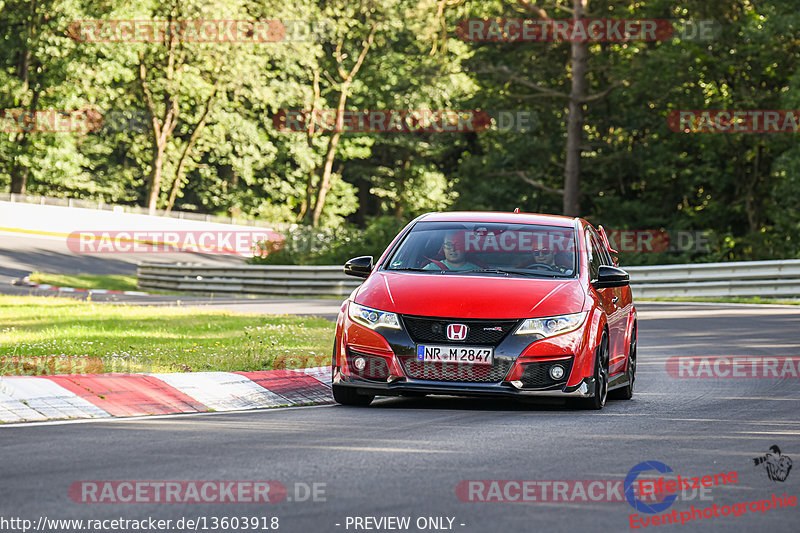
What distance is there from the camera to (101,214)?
5419 cm

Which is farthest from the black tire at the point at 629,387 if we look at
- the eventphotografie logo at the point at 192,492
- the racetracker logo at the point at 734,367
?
the eventphotografie logo at the point at 192,492

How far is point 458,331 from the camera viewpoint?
956 centimetres

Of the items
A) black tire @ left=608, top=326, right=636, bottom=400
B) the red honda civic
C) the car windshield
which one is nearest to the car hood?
the red honda civic

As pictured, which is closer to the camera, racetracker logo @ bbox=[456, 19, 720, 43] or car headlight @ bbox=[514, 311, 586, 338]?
car headlight @ bbox=[514, 311, 586, 338]

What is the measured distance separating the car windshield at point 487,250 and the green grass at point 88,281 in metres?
27.8

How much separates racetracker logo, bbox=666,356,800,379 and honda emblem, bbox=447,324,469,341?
15.3ft

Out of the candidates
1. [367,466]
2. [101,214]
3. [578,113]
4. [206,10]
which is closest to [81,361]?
[367,466]

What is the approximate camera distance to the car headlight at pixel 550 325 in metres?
9.62

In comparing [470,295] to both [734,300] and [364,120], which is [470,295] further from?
[364,120]

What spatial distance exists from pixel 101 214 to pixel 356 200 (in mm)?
26246

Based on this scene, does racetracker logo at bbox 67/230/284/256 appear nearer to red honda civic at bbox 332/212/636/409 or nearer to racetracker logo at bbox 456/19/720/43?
racetracker logo at bbox 456/19/720/43

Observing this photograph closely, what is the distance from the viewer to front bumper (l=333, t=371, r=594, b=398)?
9.58 meters

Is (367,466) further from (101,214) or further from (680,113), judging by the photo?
(101,214)

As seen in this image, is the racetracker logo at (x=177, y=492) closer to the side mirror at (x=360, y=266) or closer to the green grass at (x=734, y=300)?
the side mirror at (x=360, y=266)
